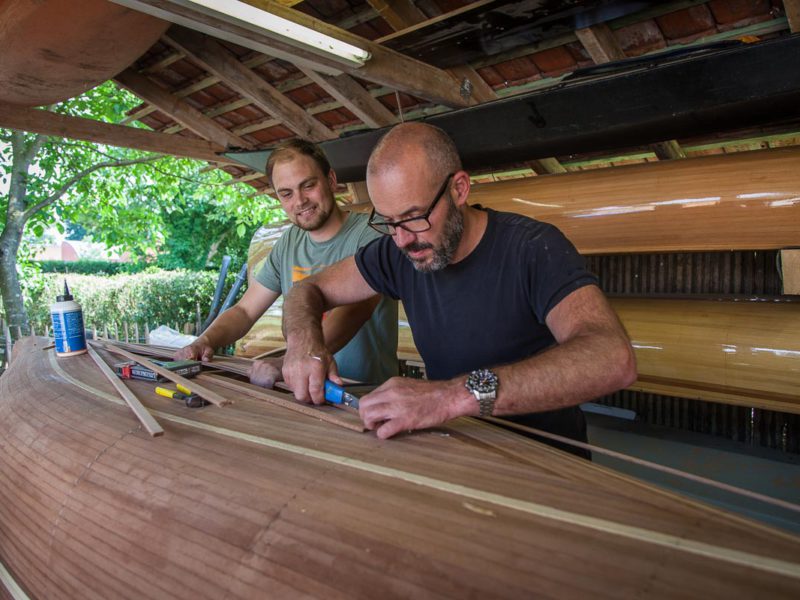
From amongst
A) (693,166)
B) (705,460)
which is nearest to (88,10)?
(693,166)

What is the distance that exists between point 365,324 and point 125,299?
9.44m

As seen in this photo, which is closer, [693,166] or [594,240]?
[693,166]

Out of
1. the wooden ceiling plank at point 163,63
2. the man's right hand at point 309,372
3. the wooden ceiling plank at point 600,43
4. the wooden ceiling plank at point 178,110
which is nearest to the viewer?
the man's right hand at point 309,372

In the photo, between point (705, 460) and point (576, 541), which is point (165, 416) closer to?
point (576, 541)

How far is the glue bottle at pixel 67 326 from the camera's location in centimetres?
258

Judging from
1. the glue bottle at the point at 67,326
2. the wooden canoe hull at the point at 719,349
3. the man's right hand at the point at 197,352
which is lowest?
the wooden canoe hull at the point at 719,349

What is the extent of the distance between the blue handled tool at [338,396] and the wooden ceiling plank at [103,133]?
13.7 feet

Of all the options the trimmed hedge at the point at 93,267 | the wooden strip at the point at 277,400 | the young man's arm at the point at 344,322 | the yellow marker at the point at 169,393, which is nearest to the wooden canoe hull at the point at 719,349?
the young man's arm at the point at 344,322

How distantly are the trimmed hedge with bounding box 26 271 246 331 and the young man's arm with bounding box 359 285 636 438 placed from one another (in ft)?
33.0

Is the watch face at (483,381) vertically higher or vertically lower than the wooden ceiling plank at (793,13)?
lower

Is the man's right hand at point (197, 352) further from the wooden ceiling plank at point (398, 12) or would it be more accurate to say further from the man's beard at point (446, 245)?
the wooden ceiling plank at point (398, 12)

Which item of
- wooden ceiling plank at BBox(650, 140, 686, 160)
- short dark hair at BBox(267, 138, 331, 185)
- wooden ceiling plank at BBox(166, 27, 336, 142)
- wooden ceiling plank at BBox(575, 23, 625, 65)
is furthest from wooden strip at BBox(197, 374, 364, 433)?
wooden ceiling plank at BBox(650, 140, 686, 160)

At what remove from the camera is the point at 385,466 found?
1277 millimetres

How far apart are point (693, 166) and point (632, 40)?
0.85m
